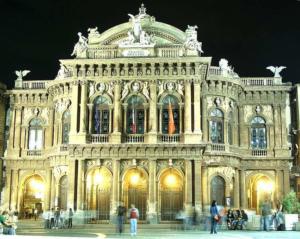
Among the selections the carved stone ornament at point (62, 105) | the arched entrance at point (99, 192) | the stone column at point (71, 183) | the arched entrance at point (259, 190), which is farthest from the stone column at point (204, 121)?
the carved stone ornament at point (62, 105)

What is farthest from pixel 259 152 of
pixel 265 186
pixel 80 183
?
pixel 80 183

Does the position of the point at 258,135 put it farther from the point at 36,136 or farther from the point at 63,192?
the point at 36,136

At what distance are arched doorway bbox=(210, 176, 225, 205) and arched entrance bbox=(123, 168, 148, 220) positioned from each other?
5.62 metres

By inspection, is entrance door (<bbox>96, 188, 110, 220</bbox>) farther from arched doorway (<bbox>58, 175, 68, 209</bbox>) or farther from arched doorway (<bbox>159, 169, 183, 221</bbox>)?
arched doorway (<bbox>58, 175, 68, 209</bbox>)

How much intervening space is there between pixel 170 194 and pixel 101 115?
730cm

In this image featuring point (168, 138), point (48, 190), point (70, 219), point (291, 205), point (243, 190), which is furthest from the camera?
point (48, 190)

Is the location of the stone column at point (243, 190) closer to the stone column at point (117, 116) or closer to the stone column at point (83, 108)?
the stone column at point (117, 116)

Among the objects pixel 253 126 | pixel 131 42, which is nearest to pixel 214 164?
pixel 253 126

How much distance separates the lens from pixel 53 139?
1742 inches

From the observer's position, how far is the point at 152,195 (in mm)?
37625

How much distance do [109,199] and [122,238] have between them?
1329 centimetres

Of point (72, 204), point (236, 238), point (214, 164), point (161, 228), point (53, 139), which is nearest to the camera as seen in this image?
point (236, 238)

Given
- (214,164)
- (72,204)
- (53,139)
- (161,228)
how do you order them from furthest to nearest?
(53,139) < (214,164) < (72,204) < (161,228)

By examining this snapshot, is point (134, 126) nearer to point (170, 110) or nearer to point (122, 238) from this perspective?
point (170, 110)
